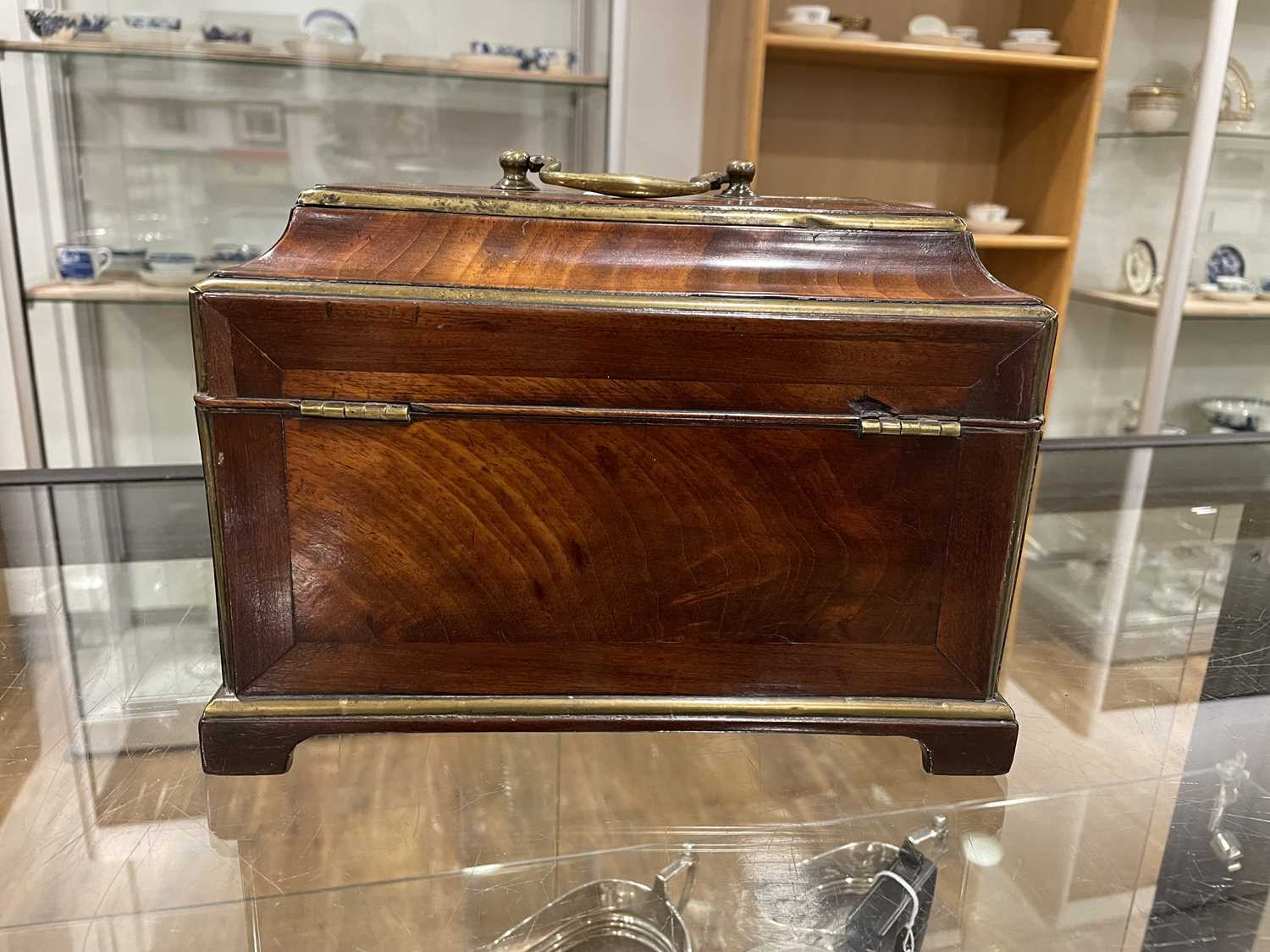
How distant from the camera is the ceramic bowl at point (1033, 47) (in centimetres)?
214

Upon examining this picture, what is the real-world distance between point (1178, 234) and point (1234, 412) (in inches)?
22.0

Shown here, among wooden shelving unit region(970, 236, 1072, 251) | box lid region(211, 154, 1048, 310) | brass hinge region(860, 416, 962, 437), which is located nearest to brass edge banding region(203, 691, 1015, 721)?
brass hinge region(860, 416, 962, 437)

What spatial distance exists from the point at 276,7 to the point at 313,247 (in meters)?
1.42

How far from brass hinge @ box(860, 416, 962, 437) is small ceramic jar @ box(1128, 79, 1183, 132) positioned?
1963 mm

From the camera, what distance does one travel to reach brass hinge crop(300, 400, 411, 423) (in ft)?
2.39

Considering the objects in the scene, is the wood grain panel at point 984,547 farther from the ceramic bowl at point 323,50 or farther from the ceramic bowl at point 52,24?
the ceramic bowl at point 52,24

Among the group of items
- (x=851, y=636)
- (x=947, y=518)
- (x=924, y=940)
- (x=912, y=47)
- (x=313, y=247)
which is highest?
(x=912, y=47)

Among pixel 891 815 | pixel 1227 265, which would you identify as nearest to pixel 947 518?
pixel 891 815

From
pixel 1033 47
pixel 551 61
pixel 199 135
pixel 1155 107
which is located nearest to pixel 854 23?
pixel 1033 47

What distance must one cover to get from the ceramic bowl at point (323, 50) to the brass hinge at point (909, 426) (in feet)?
5.14

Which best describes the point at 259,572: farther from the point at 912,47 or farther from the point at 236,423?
the point at 912,47

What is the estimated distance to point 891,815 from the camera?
0.79m

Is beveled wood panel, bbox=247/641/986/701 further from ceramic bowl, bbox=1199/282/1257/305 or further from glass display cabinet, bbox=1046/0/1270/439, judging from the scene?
ceramic bowl, bbox=1199/282/1257/305

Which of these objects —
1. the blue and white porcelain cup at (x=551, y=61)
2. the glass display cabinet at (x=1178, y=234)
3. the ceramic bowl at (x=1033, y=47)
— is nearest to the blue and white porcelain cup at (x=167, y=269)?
the blue and white porcelain cup at (x=551, y=61)
